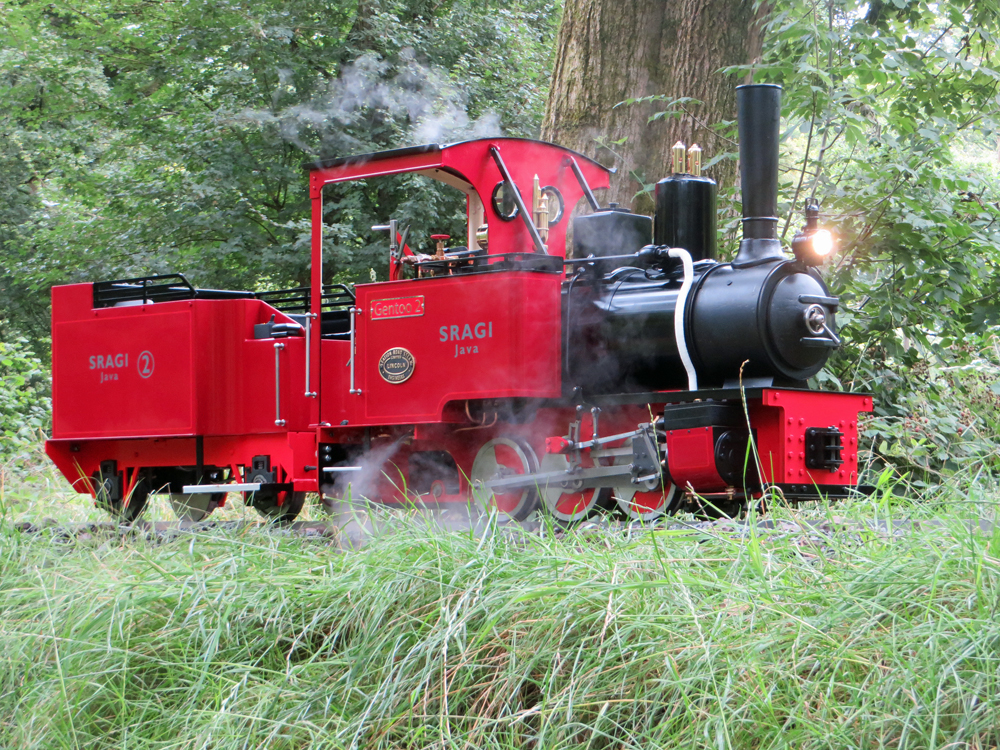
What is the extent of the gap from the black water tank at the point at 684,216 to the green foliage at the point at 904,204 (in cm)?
101

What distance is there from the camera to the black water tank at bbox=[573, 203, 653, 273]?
6.18 meters

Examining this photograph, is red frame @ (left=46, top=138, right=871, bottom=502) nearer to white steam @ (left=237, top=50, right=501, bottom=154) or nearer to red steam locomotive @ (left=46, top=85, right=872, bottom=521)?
red steam locomotive @ (left=46, top=85, right=872, bottom=521)

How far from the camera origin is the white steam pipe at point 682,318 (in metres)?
5.21

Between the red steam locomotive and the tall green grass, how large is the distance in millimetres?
1203

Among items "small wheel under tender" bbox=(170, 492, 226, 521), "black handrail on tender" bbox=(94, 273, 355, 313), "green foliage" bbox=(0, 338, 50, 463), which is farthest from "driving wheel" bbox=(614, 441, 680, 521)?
"green foliage" bbox=(0, 338, 50, 463)

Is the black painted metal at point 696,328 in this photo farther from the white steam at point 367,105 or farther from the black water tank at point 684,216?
the white steam at point 367,105

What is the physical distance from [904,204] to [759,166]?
1.93 metres

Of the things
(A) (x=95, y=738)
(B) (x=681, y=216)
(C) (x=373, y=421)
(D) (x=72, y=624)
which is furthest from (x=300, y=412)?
(A) (x=95, y=738)

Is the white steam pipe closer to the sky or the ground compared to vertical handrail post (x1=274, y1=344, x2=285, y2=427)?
closer to the sky

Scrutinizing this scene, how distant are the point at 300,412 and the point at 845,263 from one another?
3814 mm

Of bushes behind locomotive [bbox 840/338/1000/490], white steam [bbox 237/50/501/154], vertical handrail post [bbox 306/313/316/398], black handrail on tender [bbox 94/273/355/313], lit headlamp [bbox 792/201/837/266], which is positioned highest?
white steam [bbox 237/50/501/154]

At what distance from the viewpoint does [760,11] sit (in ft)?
26.2

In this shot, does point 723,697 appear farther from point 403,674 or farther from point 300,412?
point 300,412

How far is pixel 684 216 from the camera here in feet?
19.1
